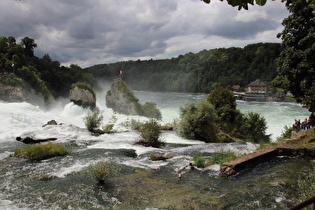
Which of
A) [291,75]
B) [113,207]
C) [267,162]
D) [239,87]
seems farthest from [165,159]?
[239,87]

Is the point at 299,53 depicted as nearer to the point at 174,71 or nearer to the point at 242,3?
the point at 242,3

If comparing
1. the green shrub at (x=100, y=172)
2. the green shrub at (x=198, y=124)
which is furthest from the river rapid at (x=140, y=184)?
the green shrub at (x=198, y=124)

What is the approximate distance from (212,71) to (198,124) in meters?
137

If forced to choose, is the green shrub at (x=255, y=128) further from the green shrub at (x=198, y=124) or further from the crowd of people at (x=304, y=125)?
the crowd of people at (x=304, y=125)

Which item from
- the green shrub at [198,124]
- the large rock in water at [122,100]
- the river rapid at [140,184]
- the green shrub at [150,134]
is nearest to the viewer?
the river rapid at [140,184]

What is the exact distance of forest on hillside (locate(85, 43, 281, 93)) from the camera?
138000mm

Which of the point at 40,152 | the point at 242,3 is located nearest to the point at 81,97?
the point at 40,152

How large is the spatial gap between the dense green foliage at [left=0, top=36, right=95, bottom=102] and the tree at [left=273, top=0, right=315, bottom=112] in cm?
5552

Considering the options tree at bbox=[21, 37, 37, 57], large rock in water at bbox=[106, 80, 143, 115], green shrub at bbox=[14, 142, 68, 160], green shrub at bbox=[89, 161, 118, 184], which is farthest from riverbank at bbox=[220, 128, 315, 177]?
tree at bbox=[21, 37, 37, 57]

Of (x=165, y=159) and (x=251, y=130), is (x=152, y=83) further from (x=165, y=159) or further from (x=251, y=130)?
(x=165, y=159)

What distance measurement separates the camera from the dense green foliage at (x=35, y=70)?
62.8m

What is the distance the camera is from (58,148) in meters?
16.6

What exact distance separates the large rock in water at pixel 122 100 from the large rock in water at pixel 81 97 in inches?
205

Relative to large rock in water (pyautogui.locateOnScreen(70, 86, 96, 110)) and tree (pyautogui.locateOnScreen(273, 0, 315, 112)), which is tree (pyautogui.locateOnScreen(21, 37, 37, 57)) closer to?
large rock in water (pyautogui.locateOnScreen(70, 86, 96, 110))
